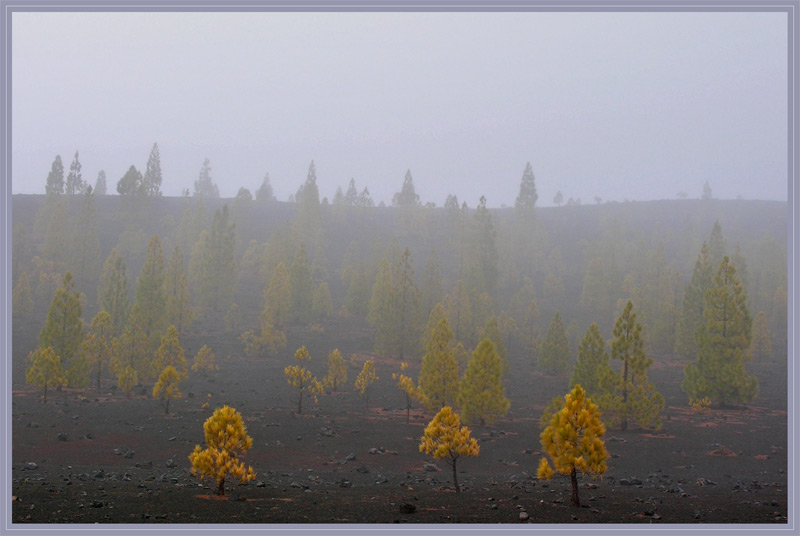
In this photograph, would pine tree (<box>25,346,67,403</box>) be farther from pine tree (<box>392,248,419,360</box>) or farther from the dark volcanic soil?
pine tree (<box>392,248,419,360</box>)

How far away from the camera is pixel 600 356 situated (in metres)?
28.9

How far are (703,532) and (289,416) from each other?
72.5 feet

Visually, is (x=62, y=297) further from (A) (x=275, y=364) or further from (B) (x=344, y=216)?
(B) (x=344, y=216)

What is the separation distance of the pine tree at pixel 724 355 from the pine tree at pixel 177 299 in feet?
130

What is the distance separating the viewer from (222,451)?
13453 millimetres

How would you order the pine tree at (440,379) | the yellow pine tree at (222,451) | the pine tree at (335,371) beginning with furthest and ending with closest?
the pine tree at (335,371) < the pine tree at (440,379) < the yellow pine tree at (222,451)

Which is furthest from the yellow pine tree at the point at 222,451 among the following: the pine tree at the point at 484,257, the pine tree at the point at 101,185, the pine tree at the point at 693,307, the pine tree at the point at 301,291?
the pine tree at the point at 101,185

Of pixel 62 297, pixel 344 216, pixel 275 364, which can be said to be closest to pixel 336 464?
pixel 62 297

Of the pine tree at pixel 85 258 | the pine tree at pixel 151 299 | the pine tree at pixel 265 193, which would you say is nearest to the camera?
the pine tree at pixel 151 299

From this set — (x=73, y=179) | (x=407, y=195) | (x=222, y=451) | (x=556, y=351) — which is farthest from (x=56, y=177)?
(x=222, y=451)

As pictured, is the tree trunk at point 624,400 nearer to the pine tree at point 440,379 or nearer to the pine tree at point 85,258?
the pine tree at point 440,379

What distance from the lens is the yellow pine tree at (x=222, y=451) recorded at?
13.2 m

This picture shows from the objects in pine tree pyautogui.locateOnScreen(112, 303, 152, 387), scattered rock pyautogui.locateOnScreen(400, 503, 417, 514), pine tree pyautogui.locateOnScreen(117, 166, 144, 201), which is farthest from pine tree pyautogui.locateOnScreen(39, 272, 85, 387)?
pine tree pyautogui.locateOnScreen(117, 166, 144, 201)

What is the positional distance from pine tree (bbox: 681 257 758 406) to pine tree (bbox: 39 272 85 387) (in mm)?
36304
